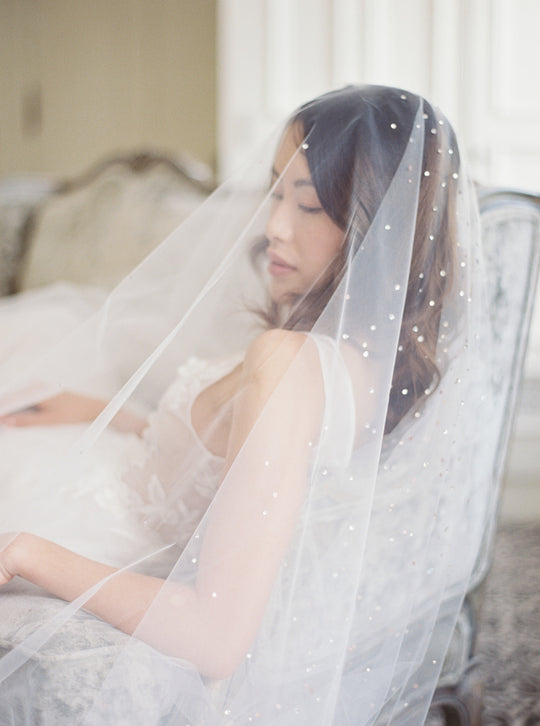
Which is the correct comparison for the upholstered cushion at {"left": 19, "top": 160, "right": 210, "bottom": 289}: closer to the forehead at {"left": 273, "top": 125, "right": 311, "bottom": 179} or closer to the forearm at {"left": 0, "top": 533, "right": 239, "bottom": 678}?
the forehead at {"left": 273, "top": 125, "right": 311, "bottom": 179}

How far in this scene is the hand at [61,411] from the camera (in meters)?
1.42

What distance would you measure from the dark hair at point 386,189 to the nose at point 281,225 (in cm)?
5

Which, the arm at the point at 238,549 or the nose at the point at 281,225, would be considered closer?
the arm at the point at 238,549

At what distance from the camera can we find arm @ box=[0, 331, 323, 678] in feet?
2.45

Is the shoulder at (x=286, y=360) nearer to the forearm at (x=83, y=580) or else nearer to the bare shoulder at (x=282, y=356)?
the bare shoulder at (x=282, y=356)

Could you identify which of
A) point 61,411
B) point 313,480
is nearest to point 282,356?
point 313,480

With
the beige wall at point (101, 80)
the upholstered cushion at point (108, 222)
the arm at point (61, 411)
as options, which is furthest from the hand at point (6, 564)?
the beige wall at point (101, 80)

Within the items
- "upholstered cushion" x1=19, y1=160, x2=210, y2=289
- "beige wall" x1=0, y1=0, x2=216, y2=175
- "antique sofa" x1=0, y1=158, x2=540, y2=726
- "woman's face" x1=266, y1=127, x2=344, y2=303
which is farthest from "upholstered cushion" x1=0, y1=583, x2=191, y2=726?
"beige wall" x1=0, y1=0, x2=216, y2=175

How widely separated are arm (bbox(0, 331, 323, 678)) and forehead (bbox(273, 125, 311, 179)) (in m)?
0.23

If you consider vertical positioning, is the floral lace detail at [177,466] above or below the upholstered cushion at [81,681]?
above

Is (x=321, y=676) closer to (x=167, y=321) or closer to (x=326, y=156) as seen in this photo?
(x=326, y=156)

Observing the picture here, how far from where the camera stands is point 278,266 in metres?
0.97

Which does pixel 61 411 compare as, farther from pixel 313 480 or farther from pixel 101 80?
pixel 101 80

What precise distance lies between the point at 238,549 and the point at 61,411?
0.79m
